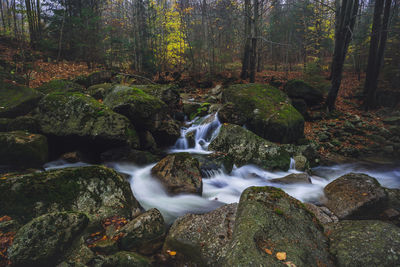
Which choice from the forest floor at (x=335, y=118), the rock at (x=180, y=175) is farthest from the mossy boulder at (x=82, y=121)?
the forest floor at (x=335, y=118)

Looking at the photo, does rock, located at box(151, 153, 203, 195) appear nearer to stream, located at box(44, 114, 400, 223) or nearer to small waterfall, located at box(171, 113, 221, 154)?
stream, located at box(44, 114, 400, 223)

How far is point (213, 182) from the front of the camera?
636cm

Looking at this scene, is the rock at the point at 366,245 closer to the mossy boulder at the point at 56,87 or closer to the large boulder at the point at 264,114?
the large boulder at the point at 264,114

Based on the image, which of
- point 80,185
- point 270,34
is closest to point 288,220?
point 80,185

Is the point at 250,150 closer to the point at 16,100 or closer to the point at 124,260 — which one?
the point at 124,260

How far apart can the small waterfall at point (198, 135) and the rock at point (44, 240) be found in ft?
18.7

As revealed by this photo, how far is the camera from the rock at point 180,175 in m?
5.29

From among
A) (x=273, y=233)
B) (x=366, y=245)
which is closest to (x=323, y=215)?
(x=366, y=245)

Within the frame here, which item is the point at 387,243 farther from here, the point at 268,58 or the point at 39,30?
the point at 268,58

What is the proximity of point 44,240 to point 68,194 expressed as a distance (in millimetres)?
1115

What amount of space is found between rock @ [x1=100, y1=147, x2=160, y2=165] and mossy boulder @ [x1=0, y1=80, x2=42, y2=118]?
3.03 meters

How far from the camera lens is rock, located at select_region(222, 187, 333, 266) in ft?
7.09

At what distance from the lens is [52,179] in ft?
11.4

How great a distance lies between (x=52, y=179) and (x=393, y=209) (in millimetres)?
6597
